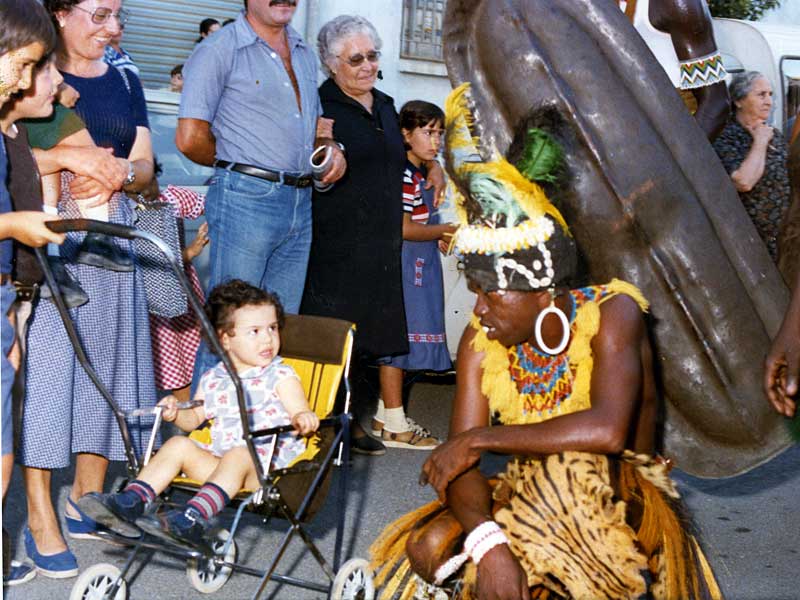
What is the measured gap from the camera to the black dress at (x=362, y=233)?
6.19 m

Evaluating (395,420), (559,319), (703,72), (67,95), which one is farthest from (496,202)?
(395,420)

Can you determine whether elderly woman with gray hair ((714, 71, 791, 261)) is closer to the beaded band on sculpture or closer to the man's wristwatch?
the beaded band on sculpture

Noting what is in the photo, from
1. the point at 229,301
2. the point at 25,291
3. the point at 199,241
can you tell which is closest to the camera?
the point at 25,291

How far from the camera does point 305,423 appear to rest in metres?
3.98

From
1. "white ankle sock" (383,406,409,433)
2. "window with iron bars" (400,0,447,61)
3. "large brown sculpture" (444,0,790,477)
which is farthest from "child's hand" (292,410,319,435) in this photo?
"window with iron bars" (400,0,447,61)

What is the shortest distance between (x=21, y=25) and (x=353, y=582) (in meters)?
2.02

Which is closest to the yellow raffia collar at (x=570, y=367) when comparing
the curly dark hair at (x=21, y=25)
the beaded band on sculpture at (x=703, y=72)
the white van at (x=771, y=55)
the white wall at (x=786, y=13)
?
the curly dark hair at (x=21, y=25)

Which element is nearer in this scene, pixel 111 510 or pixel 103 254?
pixel 111 510

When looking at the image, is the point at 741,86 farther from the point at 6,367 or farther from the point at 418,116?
the point at 6,367

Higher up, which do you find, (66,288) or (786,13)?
(66,288)

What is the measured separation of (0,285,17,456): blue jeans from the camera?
3814 mm

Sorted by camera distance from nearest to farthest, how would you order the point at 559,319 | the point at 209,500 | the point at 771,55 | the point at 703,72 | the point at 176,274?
the point at 559,319 < the point at 176,274 < the point at 209,500 < the point at 703,72 < the point at 771,55

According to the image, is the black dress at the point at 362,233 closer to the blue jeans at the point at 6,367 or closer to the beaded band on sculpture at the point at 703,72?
the beaded band on sculpture at the point at 703,72

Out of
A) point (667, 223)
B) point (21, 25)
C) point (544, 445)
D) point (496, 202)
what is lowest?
point (544, 445)
